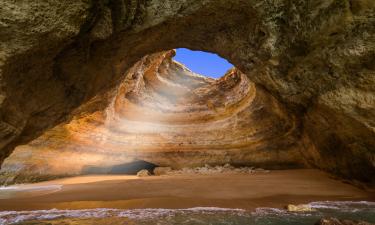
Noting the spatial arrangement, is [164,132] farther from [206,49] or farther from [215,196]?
[215,196]

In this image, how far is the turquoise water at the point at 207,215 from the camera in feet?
14.1

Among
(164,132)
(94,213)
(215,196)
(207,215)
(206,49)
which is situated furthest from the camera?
Answer: (164,132)

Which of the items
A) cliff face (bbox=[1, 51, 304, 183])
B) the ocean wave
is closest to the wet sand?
the ocean wave

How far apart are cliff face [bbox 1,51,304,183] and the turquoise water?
5.63m

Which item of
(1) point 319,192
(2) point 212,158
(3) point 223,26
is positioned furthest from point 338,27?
(2) point 212,158

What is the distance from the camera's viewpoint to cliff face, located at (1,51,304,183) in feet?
39.2

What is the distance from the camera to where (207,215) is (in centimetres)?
468

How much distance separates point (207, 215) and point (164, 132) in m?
10.8

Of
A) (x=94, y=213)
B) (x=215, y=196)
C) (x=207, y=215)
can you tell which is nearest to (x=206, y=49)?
(x=215, y=196)

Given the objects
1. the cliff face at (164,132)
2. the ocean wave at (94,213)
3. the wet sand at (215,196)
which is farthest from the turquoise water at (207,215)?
the cliff face at (164,132)

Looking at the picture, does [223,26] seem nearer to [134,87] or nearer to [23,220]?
[23,220]

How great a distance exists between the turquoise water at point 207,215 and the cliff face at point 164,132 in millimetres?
5630

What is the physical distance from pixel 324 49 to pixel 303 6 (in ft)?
3.10

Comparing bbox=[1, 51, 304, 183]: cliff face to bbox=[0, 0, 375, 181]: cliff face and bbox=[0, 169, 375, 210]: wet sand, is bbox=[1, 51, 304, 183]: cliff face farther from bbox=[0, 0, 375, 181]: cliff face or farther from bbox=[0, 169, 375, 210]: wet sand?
bbox=[0, 0, 375, 181]: cliff face
